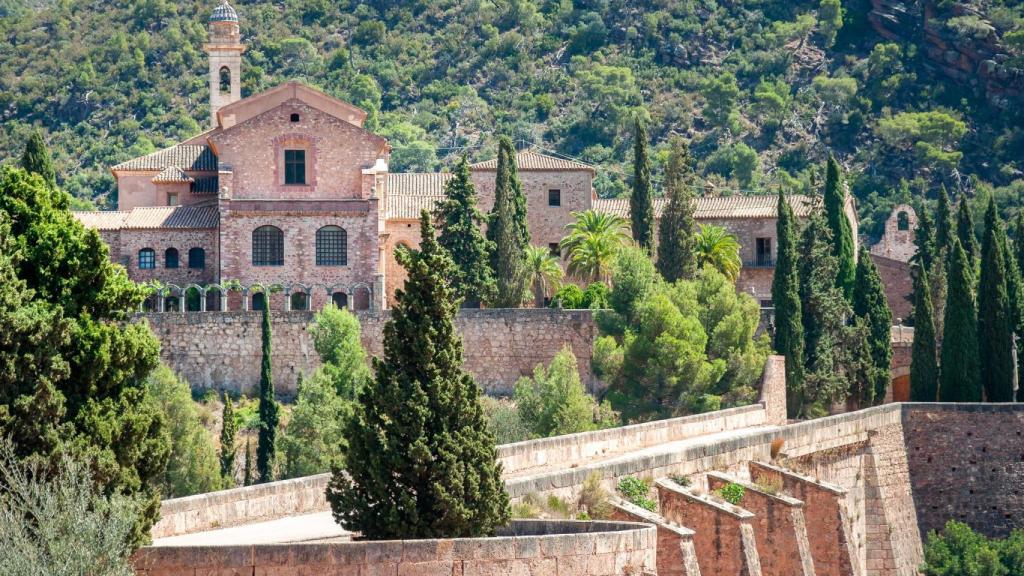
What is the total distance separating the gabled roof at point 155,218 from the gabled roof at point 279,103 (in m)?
2.56

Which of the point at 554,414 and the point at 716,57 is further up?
the point at 716,57

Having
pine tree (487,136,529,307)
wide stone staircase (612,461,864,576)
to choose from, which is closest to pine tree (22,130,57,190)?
pine tree (487,136,529,307)

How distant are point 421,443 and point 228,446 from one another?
86.3 ft

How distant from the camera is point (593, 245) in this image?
61750 millimetres

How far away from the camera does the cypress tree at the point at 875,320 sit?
186ft

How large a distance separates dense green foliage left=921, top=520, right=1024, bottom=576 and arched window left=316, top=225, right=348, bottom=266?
2069 cm

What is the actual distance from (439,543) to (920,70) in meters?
83.9

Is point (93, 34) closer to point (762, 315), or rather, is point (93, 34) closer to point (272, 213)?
point (272, 213)

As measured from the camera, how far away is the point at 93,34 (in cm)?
11556

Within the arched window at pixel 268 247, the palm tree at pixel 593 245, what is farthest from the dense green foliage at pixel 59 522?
the palm tree at pixel 593 245

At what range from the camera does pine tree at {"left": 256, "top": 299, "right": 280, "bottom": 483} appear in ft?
161

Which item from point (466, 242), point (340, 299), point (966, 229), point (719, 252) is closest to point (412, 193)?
point (340, 299)

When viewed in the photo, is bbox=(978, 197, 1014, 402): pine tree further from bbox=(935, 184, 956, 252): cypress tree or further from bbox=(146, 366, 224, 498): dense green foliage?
bbox=(146, 366, 224, 498): dense green foliage

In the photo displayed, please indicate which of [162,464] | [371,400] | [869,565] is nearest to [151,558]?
[162,464]
